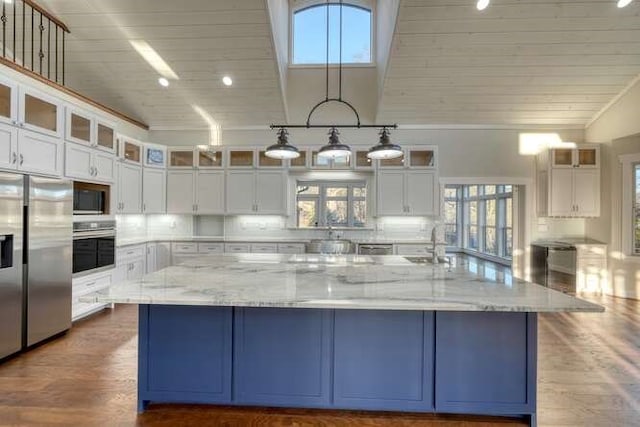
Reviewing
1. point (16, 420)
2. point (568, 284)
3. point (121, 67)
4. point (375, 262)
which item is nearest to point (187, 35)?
point (121, 67)

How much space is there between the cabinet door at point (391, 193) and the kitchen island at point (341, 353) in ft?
11.5

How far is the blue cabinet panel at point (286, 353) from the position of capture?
207cm

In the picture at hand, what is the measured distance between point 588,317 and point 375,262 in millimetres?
3047

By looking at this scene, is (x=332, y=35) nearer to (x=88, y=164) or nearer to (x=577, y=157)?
(x=88, y=164)

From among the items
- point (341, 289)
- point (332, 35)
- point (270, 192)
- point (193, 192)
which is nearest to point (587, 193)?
point (332, 35)

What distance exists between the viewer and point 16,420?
2.07 m

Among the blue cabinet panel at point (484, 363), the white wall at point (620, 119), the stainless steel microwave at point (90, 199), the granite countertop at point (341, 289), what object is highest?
the white wall at point (620, 119)

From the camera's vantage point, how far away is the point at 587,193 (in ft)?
17.7

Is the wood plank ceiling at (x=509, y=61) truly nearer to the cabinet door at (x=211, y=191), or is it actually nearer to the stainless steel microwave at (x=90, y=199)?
the cabinet door at (x=211, y=191)

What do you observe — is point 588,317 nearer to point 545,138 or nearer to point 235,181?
point 545,138

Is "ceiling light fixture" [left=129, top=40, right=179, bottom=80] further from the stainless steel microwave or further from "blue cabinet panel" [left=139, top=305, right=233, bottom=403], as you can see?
"blue cabinet panel" [left=139, top=305, right=233, bottom=403]

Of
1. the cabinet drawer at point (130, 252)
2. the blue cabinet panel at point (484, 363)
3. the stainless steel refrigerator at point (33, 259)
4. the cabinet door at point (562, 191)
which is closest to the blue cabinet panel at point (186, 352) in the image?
the blue cabinet panel at point (484, 363)

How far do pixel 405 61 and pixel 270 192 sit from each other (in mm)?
2869

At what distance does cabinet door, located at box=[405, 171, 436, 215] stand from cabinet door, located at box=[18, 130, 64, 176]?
4.60 meters
